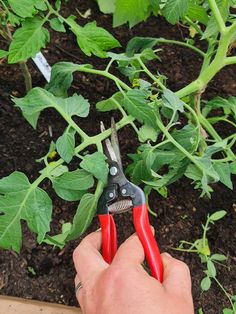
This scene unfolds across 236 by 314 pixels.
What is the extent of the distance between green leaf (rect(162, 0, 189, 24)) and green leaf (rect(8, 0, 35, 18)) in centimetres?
27

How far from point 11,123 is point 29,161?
0.13 m

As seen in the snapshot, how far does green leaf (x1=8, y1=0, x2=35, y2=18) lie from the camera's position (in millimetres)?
1073

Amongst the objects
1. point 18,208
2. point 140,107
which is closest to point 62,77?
point 140,107

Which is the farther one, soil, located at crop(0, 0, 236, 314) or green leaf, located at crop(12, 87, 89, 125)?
soil, located at crop(0, 0, 236, 314)

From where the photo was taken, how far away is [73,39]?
1706 mm

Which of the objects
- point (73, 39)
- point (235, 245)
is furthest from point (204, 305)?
point (73, 39)

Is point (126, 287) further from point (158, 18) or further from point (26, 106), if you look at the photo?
point (158, 18)

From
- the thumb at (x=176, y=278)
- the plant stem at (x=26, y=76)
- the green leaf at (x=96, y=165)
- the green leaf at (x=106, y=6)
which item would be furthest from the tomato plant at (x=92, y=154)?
the green leaf at (x=106, y=6)

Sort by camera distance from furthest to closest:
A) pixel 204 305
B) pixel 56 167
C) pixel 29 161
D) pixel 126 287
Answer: pixel 29 161
pixel 204 305
pixel 56 167
pixel 126 287

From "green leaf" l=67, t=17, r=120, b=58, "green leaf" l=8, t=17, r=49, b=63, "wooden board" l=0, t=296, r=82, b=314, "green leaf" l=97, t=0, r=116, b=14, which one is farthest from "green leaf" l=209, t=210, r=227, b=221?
"green leaf" l=97, t=0, r=116, b=14

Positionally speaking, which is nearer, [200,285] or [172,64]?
[200,285]

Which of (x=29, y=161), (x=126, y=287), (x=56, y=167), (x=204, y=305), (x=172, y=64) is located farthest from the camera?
(x=172, y=64)

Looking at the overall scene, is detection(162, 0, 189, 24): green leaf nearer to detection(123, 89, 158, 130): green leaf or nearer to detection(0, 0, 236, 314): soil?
detection(123, 89, 158, 130): green leaf

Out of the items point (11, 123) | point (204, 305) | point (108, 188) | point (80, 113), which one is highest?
point (80, 113)
